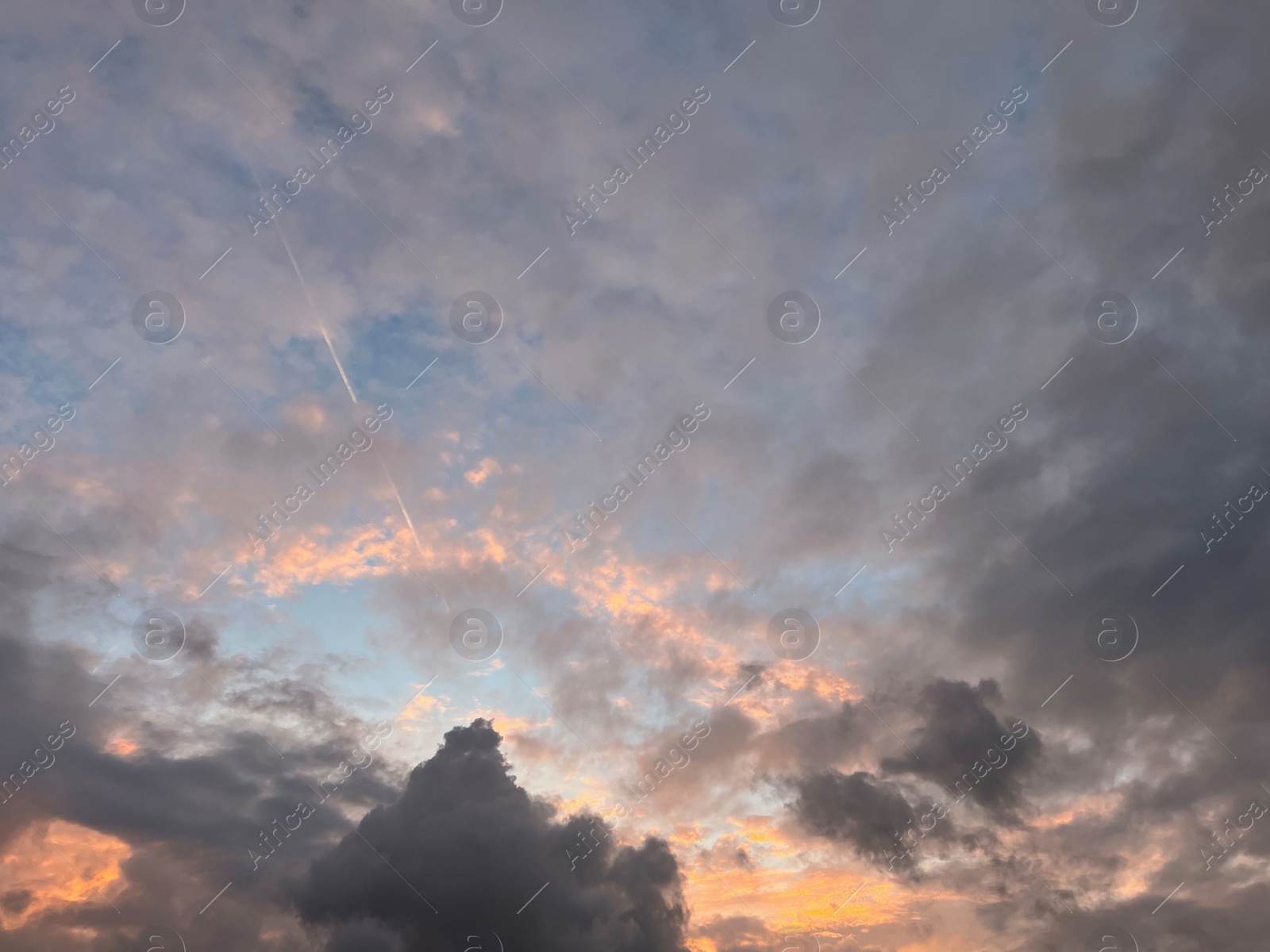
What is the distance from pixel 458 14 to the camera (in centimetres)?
5228

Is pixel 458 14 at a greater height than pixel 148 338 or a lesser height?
greater

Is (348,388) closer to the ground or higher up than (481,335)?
higher up

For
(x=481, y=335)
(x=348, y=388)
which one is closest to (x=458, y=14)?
(x=481, y=335)

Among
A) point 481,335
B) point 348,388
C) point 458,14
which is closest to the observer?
point 458,14

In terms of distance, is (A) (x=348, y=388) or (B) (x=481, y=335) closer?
(B) (x=481, y=335)

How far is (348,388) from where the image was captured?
63.9 meters

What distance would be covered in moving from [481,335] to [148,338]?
2262cm

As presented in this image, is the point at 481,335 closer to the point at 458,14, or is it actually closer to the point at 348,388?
the point at 348,388

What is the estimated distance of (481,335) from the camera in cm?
5888

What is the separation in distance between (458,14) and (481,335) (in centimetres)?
2107

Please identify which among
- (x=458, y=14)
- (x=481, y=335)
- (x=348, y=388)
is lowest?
(x=481, y=335)

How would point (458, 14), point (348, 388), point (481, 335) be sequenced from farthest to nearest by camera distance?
point (348, 388) → point (481, 335) → point (458, 14)

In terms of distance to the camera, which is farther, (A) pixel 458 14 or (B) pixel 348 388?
(B) pixel 348 388

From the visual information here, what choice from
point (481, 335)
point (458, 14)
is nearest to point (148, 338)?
point (481, 335)
